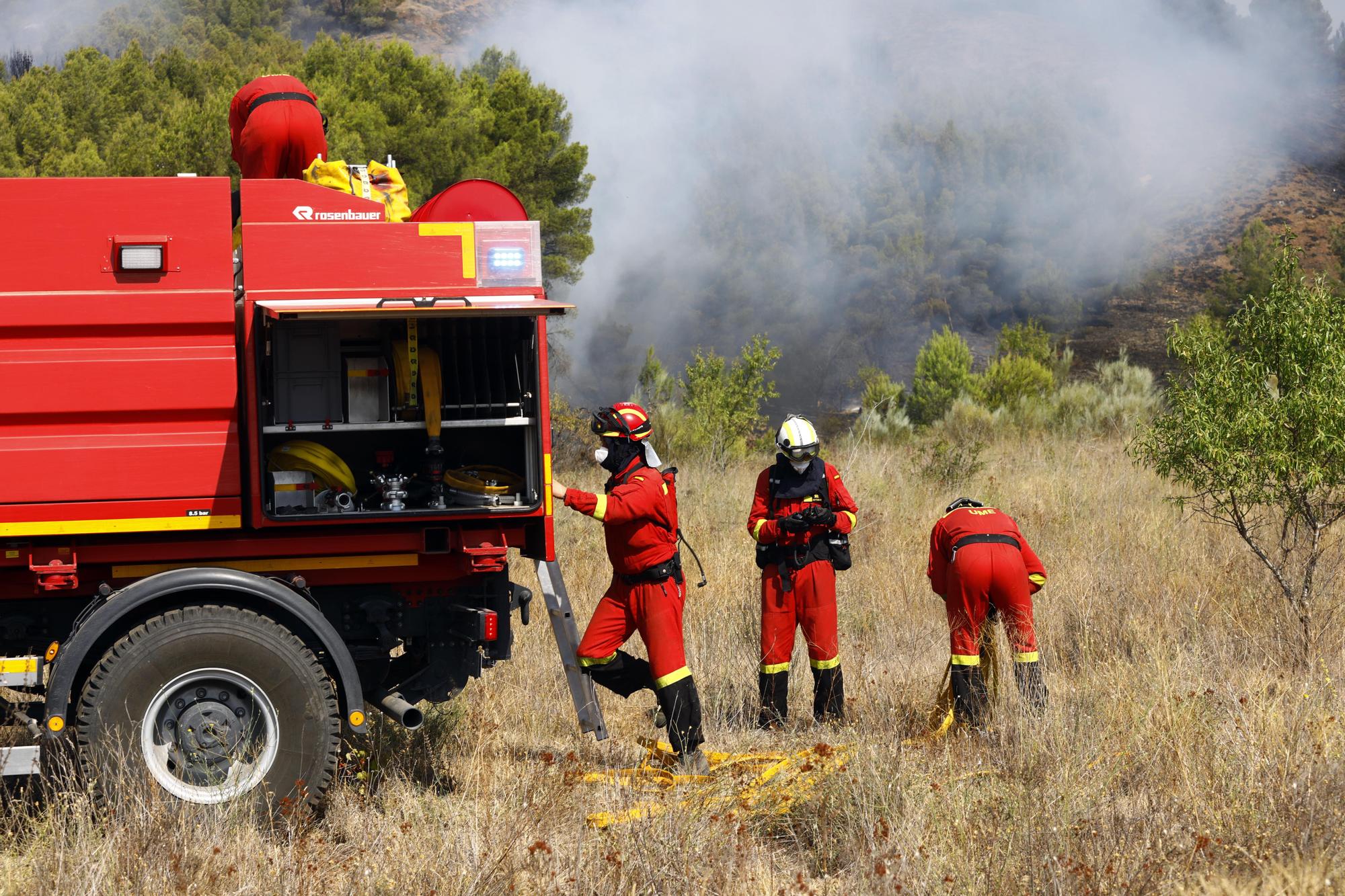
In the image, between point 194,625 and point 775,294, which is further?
point 775,294

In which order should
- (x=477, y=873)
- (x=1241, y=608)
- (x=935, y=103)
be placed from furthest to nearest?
1. (x=935, y=103)
2. (x=1241, y=608)
3. (x=477, y=873)

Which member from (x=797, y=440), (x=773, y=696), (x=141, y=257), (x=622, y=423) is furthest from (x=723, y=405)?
(x=141, y=257)

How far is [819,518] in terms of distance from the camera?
659 cm

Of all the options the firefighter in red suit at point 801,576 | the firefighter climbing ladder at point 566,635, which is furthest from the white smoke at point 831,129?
the firefighter climbing ladder at point 566,635

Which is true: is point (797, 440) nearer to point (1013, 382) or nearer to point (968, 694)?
point (968, 694)

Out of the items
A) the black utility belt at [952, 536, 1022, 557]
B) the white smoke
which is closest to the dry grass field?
the black utility belt at [952, 536, 1022, 557]

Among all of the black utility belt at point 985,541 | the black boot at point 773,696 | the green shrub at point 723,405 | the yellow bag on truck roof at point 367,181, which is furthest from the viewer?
the green shrub at point 723,405

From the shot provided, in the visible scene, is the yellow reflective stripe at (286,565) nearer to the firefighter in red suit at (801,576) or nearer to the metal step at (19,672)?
the metal step at (19,672)

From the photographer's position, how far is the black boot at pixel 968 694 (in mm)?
6238

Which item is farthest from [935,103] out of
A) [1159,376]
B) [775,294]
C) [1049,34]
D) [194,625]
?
[194,625]

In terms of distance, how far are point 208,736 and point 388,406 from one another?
1494 mm

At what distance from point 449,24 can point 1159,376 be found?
48245mm

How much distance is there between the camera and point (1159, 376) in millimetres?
36562

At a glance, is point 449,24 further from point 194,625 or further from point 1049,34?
point 194,625
